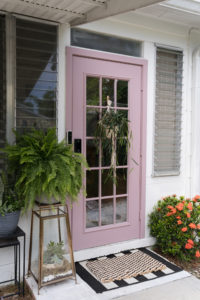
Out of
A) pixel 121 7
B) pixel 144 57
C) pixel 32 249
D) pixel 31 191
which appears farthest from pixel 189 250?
pixel 121 7

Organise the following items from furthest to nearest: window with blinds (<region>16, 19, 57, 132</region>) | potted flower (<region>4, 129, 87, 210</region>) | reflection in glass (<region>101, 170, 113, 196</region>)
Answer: reflection in glass (<region>101, 170, 113, 196</region>), window with blinds (<region>16, 19, 57, 132</region>), potted flower (<region>4, 129, 87, 210</region>)

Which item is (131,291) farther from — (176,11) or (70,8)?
(176,11)

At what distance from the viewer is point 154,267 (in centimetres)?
280

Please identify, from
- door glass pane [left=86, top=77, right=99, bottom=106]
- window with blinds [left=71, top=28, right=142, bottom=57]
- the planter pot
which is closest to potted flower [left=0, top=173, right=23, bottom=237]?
the planter pot

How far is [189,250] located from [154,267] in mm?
442

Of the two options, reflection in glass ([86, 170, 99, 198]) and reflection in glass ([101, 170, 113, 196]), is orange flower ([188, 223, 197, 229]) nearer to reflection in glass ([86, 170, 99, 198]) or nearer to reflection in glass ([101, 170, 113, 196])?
reflection in glass ([101, 170, 113, 196])

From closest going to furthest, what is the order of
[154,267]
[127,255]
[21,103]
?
1. [21,103]
2. [154,267]
3. [127,255]

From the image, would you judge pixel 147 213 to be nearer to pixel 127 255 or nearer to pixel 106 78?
pixel 127 255

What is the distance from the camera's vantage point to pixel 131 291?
2436mm

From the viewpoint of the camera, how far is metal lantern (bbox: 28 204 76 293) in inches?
92.4

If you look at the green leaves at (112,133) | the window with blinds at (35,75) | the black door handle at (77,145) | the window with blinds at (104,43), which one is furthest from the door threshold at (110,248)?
the window with blinds at (104,43)

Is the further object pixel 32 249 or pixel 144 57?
pixel 144 57

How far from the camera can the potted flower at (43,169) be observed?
85.0 inches

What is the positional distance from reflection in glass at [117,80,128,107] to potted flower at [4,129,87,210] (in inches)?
38.7
